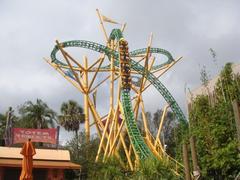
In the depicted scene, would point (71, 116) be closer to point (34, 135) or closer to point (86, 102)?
point (86, 102)

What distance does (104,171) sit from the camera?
2902 cm

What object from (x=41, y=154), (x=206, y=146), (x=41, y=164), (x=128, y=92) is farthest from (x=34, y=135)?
(x=206, y=146)

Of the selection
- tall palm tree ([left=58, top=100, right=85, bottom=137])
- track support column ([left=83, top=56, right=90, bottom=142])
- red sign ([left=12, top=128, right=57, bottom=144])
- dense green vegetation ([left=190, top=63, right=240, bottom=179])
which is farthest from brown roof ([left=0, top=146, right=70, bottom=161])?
tall palm tree ([left=58, top=100, right=85, bottom=137])

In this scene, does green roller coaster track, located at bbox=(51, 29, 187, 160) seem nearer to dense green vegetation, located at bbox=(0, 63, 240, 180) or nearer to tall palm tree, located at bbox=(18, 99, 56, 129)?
dense green vegetation, located at bbox=(0, 63, 240, 180)

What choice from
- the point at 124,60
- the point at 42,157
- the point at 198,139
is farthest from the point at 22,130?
the point at 198,139

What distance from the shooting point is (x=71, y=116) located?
158 ft

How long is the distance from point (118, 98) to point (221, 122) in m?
10.6

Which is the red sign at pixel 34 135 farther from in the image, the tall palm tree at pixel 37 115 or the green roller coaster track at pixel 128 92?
the tall palm tree at pixel 37 115

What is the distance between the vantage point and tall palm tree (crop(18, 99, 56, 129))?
45.3 meters

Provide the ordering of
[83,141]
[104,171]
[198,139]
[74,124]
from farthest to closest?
[74,124] → [83,141] → [104,171] → [198,139]

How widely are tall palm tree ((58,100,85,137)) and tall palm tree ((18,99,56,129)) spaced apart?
232cm

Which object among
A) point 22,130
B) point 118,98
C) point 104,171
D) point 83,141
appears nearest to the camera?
Result: point 104,171

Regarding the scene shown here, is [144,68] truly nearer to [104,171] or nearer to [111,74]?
[111,74]

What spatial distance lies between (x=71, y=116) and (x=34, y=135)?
16825 millimetres
